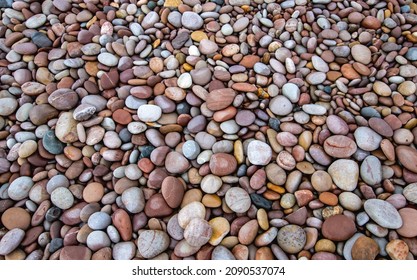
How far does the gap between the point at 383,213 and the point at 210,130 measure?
56cm

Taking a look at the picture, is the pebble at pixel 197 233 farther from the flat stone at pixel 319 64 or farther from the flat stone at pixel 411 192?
the flat stone at pixel 319 64

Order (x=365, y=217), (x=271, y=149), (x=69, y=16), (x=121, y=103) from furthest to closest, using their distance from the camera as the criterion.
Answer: (x=69, y=16) < (x=121, y=103) < (x=271, y=149) < (x=365, y=217)

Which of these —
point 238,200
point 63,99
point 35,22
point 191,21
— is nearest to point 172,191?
point 238,200

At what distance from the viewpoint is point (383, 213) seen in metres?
0.90

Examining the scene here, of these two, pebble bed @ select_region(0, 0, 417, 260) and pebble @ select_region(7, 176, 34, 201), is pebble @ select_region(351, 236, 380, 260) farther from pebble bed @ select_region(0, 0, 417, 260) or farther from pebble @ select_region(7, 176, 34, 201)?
pebble @ select_region(7, 176, 34, 201)

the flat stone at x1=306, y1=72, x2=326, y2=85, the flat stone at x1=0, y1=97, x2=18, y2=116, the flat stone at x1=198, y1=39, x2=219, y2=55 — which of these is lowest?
the flat stone at x1=0, y1=97, x2=18, y2=116

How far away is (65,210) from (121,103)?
15.5 inches

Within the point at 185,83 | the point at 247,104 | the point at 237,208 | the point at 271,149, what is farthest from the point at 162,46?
the point at 237,208

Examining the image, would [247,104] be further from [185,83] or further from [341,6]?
[341,6]

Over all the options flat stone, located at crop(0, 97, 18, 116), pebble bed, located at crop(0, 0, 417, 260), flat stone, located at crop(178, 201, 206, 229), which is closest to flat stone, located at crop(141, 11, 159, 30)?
pebble bed, located at crop(0, 0, 417, 260)

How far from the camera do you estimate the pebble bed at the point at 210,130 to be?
92 centimetres

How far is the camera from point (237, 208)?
0.95 m

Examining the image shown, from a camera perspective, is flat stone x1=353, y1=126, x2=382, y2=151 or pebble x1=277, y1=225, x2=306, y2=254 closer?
pebble x1=277, y1=225, x2=306, y2=254

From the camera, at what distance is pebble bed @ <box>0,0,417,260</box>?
0.92 meters
